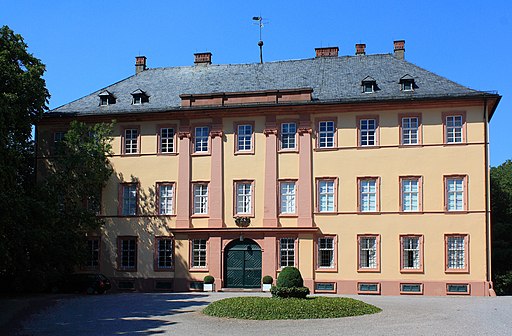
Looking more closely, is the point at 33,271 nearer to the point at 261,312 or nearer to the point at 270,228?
the point at 270,228

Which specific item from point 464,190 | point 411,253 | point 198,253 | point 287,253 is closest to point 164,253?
point 198,253

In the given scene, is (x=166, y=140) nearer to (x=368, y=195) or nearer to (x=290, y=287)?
(x=368, y=195)

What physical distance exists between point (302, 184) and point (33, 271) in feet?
45.1

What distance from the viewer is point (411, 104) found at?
34.7 metres

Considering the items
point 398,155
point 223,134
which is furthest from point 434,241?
point 223,134

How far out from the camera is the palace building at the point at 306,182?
34000 millimetres

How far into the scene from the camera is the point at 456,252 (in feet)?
110

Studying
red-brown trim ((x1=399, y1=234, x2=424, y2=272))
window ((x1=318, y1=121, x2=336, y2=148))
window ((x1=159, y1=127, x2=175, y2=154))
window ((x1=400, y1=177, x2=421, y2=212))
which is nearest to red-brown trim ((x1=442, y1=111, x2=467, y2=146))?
window ((x1=400, y1=177, x2=421, y2=212))

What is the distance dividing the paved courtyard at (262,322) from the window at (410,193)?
754 centimetres

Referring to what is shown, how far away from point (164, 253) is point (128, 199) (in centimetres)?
354

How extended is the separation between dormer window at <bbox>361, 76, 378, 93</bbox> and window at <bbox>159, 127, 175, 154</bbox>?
407 inches

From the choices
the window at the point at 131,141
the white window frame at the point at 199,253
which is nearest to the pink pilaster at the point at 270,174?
the white window frame at the point at 199,253

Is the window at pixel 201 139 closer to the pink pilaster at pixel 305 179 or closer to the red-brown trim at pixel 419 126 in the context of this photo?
the pink pilaster at pixel 305 179

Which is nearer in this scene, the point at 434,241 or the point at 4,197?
the point at 4,197
